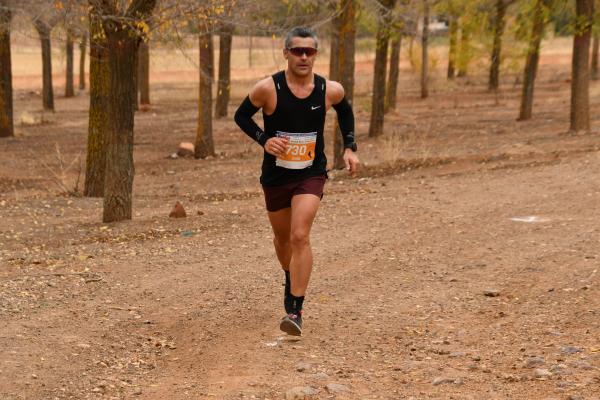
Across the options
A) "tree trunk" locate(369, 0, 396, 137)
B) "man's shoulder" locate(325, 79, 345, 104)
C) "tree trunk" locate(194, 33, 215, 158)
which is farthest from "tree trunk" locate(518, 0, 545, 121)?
"man's shoulder" locate(325, 79, 345, 104)

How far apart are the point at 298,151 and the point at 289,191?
32 centimetres

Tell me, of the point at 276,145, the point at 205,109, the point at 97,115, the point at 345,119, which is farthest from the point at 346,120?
the point at 205,109

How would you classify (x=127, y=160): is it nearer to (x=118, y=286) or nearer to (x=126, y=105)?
(x=126, y=105)

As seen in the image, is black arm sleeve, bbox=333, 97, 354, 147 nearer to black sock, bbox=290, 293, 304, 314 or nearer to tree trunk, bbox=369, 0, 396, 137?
black sock, bbox=290, 293, 304, 314

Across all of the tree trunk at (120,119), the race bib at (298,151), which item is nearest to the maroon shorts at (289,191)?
the race bib at (298,151)

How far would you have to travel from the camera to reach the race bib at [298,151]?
6.91 metres

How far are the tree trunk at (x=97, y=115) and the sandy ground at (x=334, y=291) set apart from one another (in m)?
0.48

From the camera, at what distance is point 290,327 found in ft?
22.7

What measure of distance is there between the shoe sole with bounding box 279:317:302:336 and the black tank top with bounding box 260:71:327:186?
3.13 ft

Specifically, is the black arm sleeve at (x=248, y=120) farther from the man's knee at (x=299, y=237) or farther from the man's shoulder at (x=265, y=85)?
the man's knee at (x=299, y=237)

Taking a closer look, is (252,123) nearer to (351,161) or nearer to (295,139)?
(295,139)

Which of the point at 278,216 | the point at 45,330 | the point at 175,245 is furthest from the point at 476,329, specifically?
the point at 175,245

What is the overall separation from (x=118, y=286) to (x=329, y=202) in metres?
5.46

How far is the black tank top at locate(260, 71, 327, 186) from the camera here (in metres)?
6.89
